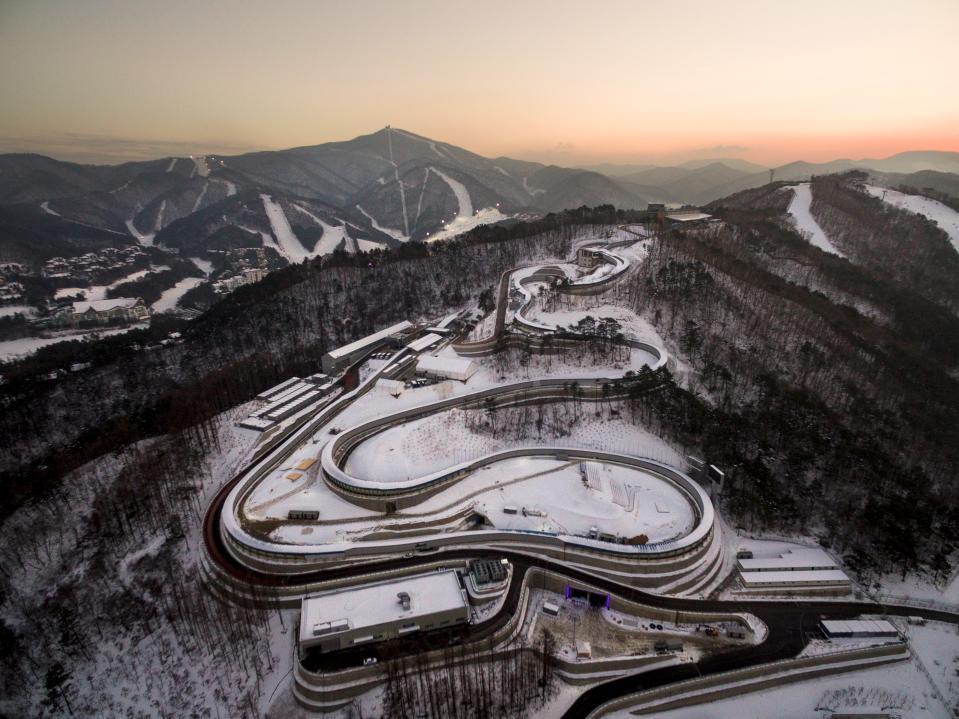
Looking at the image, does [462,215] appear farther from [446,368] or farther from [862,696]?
[862,696]

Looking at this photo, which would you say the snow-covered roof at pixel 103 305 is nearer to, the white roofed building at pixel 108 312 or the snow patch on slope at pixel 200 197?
the white roofed building at pixel 108 312

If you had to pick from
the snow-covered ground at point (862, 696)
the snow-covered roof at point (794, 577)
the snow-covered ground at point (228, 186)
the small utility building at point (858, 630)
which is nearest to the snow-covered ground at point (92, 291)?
the snow-covered ground at point (228, 186)

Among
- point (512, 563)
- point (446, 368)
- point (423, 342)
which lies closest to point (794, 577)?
point (512, 563)

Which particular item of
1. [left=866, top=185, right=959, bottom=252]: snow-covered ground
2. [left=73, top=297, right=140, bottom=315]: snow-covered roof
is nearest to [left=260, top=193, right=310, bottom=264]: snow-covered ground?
[left=73, top=297, right=140, bottom=315]: snow-covered roof

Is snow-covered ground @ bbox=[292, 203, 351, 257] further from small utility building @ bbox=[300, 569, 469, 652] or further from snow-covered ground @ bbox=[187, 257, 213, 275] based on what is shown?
small utility building @ bbox=[300, 569, 469, 652]

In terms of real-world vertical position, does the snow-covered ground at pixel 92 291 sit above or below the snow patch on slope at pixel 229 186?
below

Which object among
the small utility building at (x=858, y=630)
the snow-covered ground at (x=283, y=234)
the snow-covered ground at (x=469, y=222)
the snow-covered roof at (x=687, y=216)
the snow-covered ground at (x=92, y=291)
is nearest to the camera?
the small utility building at (x=858, y=630)
